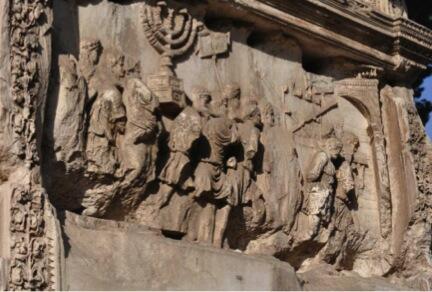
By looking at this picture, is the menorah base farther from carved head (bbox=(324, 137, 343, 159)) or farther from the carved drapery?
the carved drapery

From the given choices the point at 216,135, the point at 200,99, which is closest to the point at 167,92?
the point at 200,99

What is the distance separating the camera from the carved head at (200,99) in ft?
34.7

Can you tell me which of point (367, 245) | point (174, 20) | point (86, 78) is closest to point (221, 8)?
point (174, 20)

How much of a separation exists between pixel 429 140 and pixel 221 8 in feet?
9.47

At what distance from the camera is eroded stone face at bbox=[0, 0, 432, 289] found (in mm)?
9289

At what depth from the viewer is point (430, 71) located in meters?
14.5

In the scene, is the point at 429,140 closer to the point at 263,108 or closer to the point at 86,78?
the point at 263,108

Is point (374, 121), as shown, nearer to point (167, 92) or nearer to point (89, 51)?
point (167, 92)

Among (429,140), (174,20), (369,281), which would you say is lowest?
(369,281)

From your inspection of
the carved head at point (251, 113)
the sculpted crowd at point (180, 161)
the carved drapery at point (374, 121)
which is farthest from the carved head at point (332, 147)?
the carved head at point (251, 113)

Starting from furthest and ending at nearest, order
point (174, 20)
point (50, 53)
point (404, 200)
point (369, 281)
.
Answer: point (404, 200), point (369, 281), point (174, 20), point (50, 53)

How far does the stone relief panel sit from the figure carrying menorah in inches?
0.4

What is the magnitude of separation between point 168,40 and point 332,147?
208 centimetres

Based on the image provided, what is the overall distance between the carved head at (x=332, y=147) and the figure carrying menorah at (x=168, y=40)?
5.74ft
